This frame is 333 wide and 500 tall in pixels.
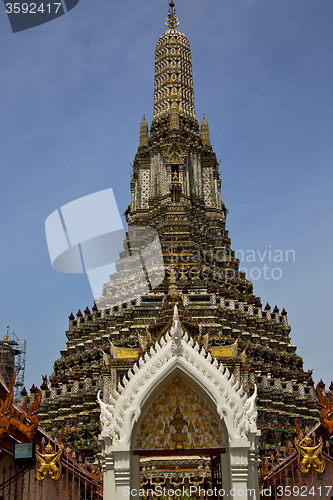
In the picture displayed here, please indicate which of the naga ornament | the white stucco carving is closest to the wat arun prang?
the white stucco carving

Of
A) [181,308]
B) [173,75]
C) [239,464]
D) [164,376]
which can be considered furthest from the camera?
[173,75]

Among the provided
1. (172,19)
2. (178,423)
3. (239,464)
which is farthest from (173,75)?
(239,464)

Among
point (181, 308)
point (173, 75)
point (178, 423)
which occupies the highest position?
point (173, 75)

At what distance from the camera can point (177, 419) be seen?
28.8 feet

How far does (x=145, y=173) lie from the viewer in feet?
146

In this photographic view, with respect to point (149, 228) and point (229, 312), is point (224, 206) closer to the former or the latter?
point (149, 228)

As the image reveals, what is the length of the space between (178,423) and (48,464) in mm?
2277

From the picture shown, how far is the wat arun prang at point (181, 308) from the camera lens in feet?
70.9

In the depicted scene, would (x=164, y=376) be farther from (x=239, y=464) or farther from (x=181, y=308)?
(x=181, y=308)

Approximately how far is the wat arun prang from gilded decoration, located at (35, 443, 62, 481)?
6.40 metres

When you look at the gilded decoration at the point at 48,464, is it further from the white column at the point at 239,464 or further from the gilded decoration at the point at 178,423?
the white column at the point at 239,464

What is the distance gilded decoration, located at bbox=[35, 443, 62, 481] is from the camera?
29.0ft

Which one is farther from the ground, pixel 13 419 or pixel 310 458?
pixel 13 419

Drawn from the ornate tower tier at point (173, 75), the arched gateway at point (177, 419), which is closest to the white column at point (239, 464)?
the arched gateway at point (177, 419)
